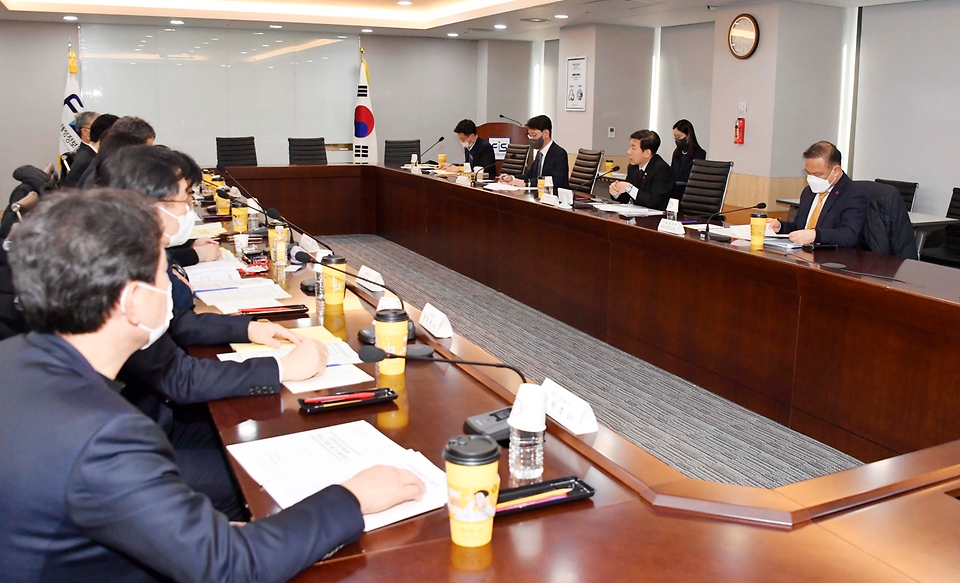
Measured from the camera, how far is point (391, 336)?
1.89 m

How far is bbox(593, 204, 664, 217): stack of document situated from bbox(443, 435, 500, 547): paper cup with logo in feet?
11.4

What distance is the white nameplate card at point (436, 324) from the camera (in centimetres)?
216

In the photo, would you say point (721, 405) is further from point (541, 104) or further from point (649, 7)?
point (541, 104)

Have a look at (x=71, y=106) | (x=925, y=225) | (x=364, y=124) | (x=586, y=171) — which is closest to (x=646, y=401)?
(x=925, y=225)

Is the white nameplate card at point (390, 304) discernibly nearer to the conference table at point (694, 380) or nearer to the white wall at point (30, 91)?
the conference table at point (694, 380)

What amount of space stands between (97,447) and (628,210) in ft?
12.9

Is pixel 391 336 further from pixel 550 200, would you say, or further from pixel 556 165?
pixel 556 165

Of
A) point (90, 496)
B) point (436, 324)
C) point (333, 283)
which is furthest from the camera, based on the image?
point (333, 283)

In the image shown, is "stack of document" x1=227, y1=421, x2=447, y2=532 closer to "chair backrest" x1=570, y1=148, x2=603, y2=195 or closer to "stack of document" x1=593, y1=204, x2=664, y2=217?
"stack of document" x1=593, y1=204, x2=664, y2=217

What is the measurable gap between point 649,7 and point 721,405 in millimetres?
4921

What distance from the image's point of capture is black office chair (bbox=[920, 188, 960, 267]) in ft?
17.3

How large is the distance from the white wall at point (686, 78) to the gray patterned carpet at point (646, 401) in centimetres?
420

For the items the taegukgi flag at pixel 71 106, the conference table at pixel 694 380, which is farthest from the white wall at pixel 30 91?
the conference table at pixel 694 380

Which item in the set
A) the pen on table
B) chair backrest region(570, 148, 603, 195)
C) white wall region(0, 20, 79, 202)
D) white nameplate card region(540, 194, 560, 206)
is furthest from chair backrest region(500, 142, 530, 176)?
the pen on table
